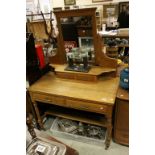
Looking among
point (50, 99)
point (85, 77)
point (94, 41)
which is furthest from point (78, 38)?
point (50, 99)

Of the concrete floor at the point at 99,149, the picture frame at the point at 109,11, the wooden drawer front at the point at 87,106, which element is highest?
the picture frame at the point at 109,11

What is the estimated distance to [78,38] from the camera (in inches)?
64.1

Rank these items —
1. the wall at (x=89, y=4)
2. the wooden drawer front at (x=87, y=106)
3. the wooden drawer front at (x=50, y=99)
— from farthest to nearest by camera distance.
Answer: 1. the wall at (x=89, y=4)
2. the wooden drawer front at (x=50, y=99)
3. the wooden drawer front at (x=87, y=106)

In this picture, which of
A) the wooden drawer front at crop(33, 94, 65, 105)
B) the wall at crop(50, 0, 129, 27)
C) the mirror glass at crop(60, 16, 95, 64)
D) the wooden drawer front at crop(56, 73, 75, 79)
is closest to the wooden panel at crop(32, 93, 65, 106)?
the wooden drawer front at crop(33, 94, 65, 105)

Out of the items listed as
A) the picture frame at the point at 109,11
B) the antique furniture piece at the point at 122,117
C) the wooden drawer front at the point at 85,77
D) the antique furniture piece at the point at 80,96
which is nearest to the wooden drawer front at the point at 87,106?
the antique furniture piece at the point at 80,96

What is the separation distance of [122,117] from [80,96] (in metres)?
0.43

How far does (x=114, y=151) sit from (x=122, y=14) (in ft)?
8.74

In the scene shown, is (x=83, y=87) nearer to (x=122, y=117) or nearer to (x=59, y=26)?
(x=122, y=117)

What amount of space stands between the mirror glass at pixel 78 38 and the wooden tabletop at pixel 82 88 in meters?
0.24

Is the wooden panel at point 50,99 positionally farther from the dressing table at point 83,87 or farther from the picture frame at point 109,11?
the picture frame at point 109,11

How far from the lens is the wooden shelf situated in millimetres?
1675

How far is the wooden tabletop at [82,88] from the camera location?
4.60 feet

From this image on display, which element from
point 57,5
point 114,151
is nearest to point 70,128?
point 114,151
